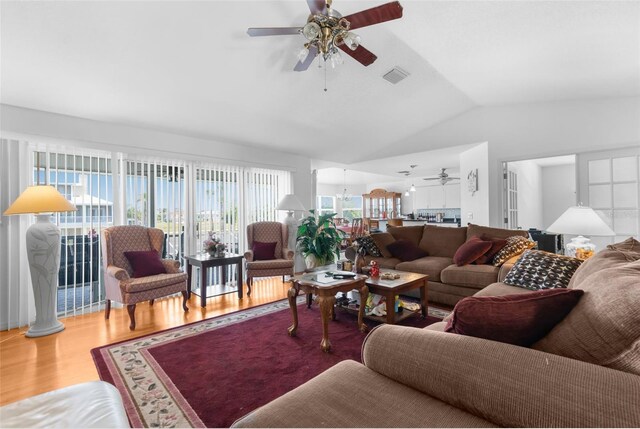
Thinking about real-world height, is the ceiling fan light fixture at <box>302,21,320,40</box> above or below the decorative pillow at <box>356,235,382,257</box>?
above

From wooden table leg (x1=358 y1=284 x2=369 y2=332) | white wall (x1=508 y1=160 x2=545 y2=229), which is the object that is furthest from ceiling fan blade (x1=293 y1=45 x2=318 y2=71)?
white wall (x1=508 y1=160 x2=545 y2=229)

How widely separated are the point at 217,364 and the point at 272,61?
2846 millimetres

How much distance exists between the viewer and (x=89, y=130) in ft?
11.6

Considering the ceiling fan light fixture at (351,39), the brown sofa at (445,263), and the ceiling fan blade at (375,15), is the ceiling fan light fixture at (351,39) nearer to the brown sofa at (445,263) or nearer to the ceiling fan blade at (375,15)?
the ceiling fan blade at (375,15)

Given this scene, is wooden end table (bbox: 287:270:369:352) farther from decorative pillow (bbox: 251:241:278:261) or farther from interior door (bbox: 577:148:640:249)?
interior door (bbox: 577:148:640:249)

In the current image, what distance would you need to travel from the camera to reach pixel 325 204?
12.4m

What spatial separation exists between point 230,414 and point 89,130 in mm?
3489

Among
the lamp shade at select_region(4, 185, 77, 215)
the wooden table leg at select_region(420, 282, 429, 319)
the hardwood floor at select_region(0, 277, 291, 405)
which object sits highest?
the lamp shade at select_region(4, 185, 77, 215)

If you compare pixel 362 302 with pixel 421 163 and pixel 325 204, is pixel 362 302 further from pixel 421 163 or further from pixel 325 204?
pixel 325 204

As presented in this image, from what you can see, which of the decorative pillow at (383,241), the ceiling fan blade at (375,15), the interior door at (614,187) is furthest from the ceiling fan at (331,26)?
the interior door at (614,187)

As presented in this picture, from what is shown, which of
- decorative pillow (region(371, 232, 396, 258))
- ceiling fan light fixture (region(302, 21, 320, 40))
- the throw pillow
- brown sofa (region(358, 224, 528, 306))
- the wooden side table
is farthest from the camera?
decorative pillow (region(371, 232, 396, 258))

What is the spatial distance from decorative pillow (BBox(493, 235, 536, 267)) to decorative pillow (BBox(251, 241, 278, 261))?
299 centimetres

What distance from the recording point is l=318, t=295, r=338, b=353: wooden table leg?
2471mm

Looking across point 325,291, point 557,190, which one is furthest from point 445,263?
point 557,190
